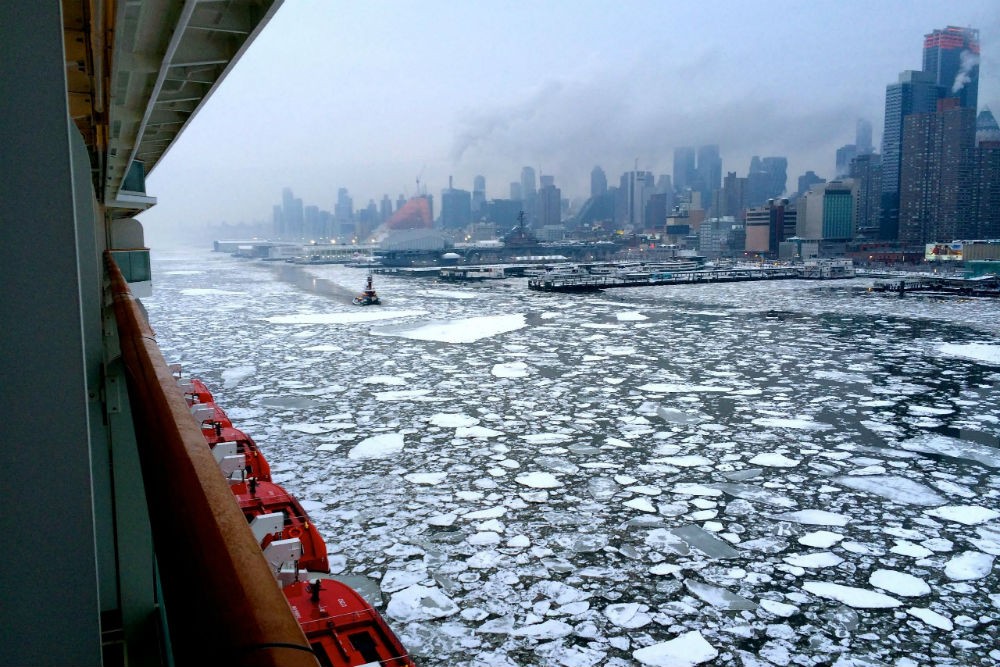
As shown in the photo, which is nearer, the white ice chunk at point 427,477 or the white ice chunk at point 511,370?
the white ice chunk at point 427,477

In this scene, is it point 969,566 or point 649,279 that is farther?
point 649,279

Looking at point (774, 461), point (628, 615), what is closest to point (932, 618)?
point (628, 615)

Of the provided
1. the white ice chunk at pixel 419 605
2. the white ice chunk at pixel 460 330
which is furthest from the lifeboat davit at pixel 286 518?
the white ice chunk at pixel 460 330

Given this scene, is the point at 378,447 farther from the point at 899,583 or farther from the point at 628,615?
the point at 899,583

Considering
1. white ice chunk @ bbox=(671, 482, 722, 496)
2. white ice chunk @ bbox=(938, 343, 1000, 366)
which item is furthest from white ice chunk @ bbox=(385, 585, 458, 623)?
white ice chunk @ bbox=(938, 343, 1000, 366)

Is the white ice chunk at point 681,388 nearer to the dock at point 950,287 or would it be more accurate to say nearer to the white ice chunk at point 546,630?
the white ice chunk at point 546,630

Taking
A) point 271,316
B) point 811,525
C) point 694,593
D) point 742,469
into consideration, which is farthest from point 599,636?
point 271,316

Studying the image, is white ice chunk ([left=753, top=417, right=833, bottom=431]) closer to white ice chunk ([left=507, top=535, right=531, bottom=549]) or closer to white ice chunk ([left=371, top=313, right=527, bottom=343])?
white ice chunk ([left=507, top=535, right=531, bottom=549])
